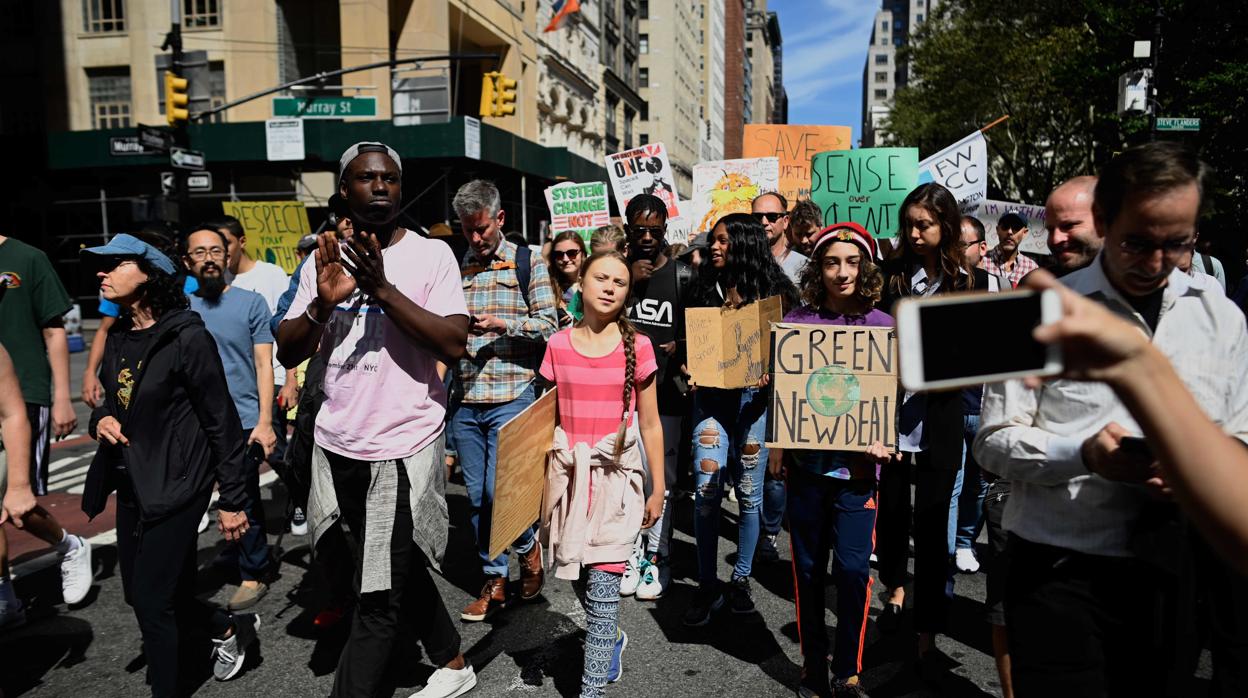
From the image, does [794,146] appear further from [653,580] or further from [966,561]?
[653,580]

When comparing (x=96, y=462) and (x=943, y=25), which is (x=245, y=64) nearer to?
(x=943, y=25)

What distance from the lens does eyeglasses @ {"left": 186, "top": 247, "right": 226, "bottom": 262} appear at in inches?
196

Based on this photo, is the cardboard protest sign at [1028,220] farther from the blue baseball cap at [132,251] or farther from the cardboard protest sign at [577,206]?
the blue baseball cap at [132,251]

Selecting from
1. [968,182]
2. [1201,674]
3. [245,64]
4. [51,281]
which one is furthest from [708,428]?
[245,64]

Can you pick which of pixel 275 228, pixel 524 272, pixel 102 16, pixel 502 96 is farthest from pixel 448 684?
pixel 102 16

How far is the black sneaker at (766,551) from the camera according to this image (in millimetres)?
5145

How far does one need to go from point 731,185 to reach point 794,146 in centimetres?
94

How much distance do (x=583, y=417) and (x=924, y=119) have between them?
29.1 meters

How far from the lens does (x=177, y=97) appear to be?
48.5 feet

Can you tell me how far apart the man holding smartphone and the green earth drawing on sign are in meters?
1.27

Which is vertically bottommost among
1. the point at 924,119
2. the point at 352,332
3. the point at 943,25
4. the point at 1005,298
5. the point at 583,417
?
the point at 583,417

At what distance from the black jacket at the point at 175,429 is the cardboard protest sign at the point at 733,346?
2191 millimetres

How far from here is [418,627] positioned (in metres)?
3.29

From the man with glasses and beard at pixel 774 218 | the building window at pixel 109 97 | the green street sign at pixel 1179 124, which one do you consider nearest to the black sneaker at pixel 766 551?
the man with glasses and beard at pixel 774 218
